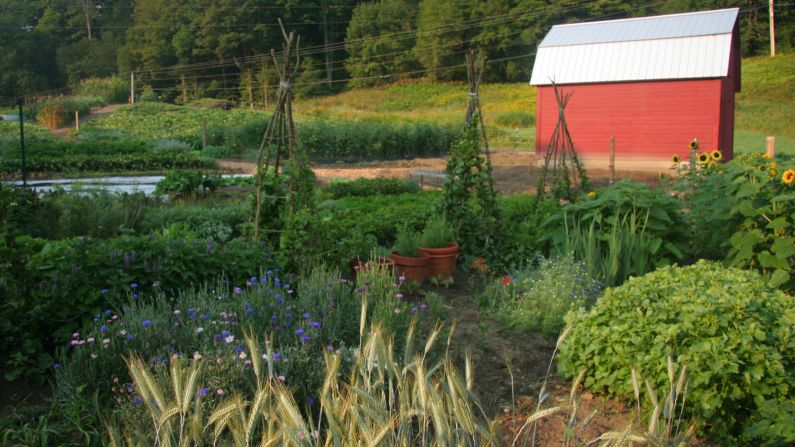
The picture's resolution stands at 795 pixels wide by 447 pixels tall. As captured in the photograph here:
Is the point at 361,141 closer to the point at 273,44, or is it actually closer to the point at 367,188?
the point at 367,188

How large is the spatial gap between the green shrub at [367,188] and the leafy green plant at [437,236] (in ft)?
18.2

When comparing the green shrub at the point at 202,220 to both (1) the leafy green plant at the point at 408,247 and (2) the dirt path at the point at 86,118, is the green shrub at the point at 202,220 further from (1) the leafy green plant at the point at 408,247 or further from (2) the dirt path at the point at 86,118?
(2) the dirt path at the point at 86,118

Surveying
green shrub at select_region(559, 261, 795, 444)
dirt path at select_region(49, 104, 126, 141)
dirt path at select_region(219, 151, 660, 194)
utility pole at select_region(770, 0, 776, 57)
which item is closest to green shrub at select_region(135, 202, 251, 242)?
green shrub at select_region(559, 261, 795, 444)

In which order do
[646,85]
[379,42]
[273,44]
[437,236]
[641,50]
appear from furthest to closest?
[273,44] < [379,42] < [641,50] < [646,85] < [437,236]

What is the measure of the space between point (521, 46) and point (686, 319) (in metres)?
49.7

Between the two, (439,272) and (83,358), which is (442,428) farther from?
(439,272)

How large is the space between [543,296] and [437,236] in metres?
1.55

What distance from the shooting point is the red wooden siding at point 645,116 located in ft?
58.9

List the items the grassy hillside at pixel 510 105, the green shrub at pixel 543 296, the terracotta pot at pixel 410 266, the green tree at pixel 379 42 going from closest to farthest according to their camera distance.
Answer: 1. the green shrub at pixel 543 296
2. the terracotta pot at pixel 410 266
3. the grassy hillside at pixel 510 105
4. the green tree at pixel 379 42

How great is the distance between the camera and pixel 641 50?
19.0 m

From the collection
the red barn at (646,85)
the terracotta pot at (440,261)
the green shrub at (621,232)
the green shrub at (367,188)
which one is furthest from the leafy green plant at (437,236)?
the red barn at (646,85)

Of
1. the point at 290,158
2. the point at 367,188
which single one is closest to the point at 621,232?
the point at 290,158

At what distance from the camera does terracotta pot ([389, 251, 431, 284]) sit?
5828mm

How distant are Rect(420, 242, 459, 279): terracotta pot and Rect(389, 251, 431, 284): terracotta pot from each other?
0.64 ft
